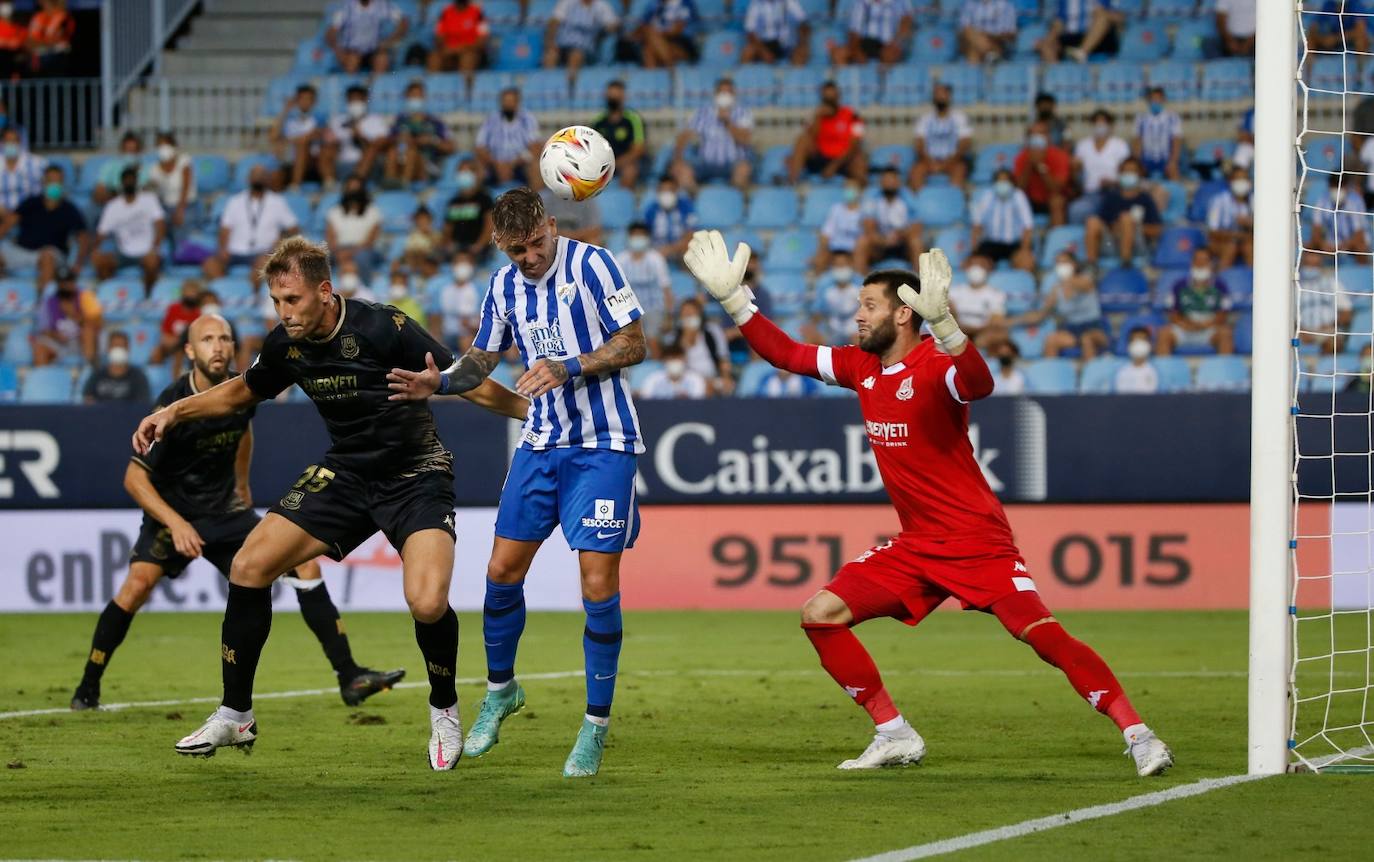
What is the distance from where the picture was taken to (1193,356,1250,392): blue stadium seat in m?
17.3

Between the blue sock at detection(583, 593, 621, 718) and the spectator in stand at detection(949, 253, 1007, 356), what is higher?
the spectator in stand at detection(949, 253, 1007, 356)

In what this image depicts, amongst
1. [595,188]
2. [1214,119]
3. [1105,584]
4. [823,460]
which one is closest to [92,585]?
[823,460]

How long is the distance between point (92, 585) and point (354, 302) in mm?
9689

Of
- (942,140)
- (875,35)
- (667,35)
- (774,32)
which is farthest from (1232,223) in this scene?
(667,35)

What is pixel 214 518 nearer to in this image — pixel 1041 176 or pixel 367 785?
pixel 367 785

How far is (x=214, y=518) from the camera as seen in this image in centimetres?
1048

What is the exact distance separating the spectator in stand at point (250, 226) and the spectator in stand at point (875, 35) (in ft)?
21.9

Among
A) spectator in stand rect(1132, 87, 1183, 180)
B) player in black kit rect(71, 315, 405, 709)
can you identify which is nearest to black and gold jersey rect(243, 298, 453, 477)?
player in black kit rect(71, 315, 405, 709)

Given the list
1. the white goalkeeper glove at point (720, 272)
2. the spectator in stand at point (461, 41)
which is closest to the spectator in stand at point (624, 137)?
the spectator in stand at point (461, 41)

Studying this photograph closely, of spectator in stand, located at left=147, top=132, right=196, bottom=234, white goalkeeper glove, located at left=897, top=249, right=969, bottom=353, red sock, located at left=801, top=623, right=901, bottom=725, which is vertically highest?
spectator in stand, located at left=147, top=132, right=196, bottom=234

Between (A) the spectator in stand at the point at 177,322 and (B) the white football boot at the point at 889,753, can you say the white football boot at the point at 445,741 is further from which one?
(A) the spectator in stand at the point at 177,322

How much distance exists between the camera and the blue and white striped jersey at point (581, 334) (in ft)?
25.3

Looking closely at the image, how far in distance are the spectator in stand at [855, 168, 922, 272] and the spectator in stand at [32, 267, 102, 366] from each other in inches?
317

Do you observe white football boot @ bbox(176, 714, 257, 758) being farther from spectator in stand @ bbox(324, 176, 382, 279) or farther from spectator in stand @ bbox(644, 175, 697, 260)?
spectator in stand @ bbox(324, 176, 382, 279)
